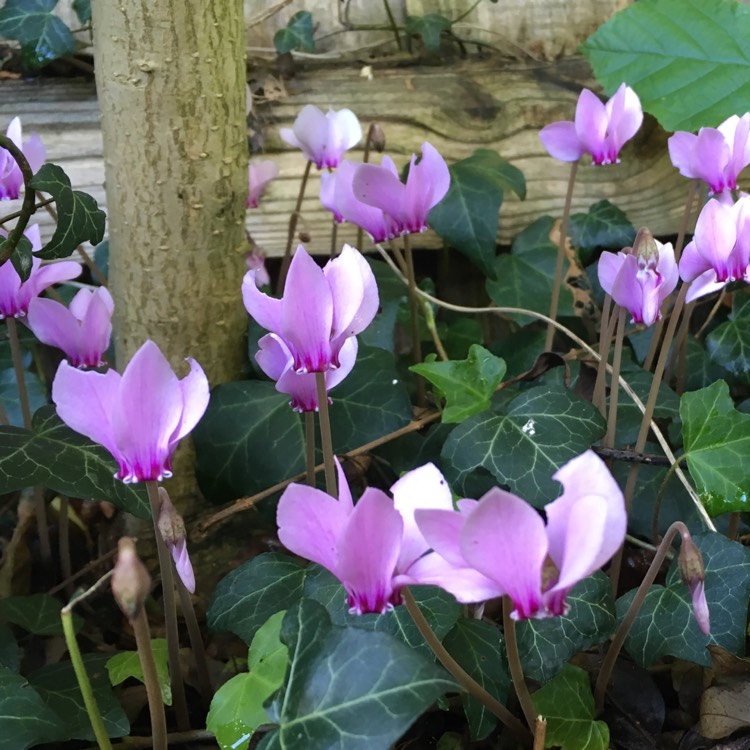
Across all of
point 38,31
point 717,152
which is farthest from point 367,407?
point 38,31

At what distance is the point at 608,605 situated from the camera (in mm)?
912

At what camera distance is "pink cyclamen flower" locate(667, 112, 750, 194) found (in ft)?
3.88

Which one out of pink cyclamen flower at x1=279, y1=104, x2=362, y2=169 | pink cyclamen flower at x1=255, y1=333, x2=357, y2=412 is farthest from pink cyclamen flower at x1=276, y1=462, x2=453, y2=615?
pink cyclamen flower at x1=279, y1=104, x2=362, y2=169

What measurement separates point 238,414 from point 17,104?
102cm

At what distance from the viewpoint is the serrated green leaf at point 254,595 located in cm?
99

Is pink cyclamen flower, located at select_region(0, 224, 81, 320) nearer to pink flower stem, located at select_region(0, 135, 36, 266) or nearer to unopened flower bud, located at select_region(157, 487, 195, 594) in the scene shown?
pink flower stem, located at select_region(0, 135, 36, 266)

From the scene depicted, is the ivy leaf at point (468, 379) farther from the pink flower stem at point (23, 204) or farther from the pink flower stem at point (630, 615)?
the pink flower stem at point (23, 204)

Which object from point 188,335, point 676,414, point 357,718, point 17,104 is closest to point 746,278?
point 676,414

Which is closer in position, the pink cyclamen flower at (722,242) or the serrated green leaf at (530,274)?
the pink cyclamen flower at (722,242)

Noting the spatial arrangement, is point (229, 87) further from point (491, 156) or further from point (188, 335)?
point (491, 156)

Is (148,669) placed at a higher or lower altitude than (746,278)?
lower

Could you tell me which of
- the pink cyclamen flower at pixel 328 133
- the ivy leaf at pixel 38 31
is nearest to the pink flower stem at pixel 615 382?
the pink cyclamen flower at pixel 328 133

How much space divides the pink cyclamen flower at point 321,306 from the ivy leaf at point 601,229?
44.8 inches

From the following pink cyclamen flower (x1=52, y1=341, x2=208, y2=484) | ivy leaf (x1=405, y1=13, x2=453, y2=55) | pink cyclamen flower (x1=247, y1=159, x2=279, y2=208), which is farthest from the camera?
ivy leaf (x1=405, y1=13, x2=453, y2=55)
